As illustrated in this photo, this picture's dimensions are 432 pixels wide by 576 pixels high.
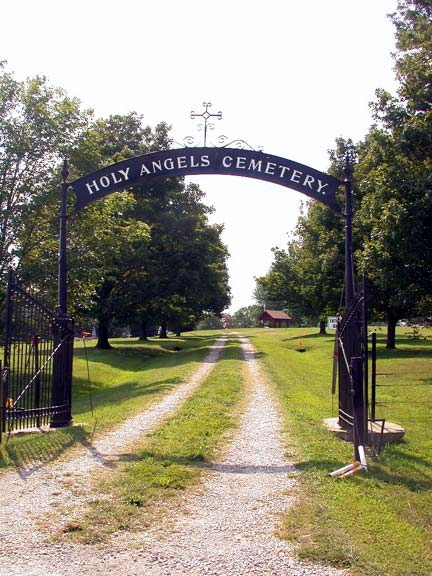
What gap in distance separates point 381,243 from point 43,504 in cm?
1859

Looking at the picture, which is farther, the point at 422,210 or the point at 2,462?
the point at 422,210

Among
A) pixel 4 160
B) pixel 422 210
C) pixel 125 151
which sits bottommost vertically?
pixel 422 210

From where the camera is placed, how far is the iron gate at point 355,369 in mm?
8102

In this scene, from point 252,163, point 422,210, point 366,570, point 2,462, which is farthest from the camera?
point 422,210

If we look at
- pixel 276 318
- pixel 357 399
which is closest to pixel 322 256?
pixel 357 399

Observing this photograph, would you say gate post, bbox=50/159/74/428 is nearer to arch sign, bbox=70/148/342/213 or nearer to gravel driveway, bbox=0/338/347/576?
gravel driveway, bbox=0/338/347/576

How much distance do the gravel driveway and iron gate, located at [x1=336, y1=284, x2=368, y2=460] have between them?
3.75 feet

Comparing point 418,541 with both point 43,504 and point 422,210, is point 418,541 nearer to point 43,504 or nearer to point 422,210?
point 43,504

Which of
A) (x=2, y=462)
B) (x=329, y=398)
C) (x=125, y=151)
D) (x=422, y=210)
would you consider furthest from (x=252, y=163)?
(x=125, y=151)

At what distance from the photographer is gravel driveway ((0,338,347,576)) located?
4.74 meters

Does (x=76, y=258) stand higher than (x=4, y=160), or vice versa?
(x=4, y=160)

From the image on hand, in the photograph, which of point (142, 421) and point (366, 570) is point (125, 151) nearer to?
point (142, 421)

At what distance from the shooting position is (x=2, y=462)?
310 inches

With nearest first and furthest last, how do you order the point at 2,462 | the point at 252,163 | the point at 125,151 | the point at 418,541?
the point at 418,541 → the point at 2,462 → the point at 252,163 → the point at 125,151
